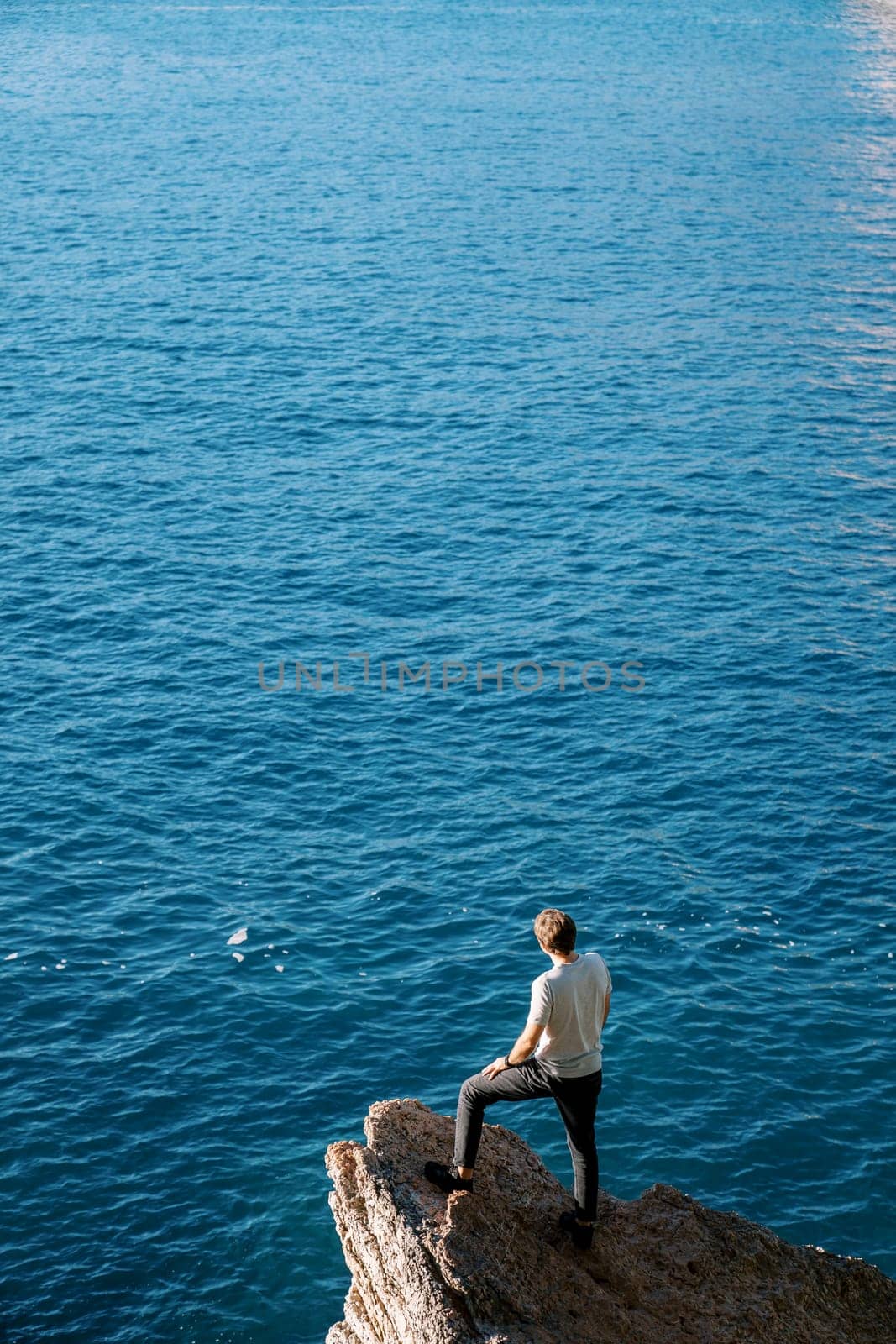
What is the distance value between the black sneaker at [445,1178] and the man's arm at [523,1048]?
65.5 inches

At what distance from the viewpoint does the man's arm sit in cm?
1586

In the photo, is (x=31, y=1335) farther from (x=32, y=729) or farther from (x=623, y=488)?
(x=623, y=488)

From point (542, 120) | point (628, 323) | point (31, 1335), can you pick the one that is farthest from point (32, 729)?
point (542, 120)

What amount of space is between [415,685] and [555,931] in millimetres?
36837

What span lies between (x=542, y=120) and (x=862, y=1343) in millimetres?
120189

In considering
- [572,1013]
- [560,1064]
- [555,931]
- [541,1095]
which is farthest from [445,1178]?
[555,931]

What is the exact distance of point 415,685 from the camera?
52156 millimetres

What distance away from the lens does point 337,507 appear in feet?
213

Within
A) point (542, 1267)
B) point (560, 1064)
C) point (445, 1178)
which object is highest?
point (560, 1064)

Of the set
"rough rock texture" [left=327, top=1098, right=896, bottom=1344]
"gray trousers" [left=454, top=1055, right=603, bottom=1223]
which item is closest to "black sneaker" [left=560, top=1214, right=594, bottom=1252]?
"rough rock texture" [left=327, top=1098, right=896, bottom=1344]

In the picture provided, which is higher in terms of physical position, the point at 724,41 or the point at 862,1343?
the point at 724,41

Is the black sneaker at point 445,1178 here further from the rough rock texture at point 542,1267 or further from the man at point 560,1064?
the rough rock texture at point 542,1267

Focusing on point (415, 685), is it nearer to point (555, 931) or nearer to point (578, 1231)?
point (578, 1231)

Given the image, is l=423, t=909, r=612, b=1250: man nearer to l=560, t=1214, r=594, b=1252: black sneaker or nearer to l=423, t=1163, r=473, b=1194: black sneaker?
l=423, t=1163, r=473, b=1194: black sneaker
